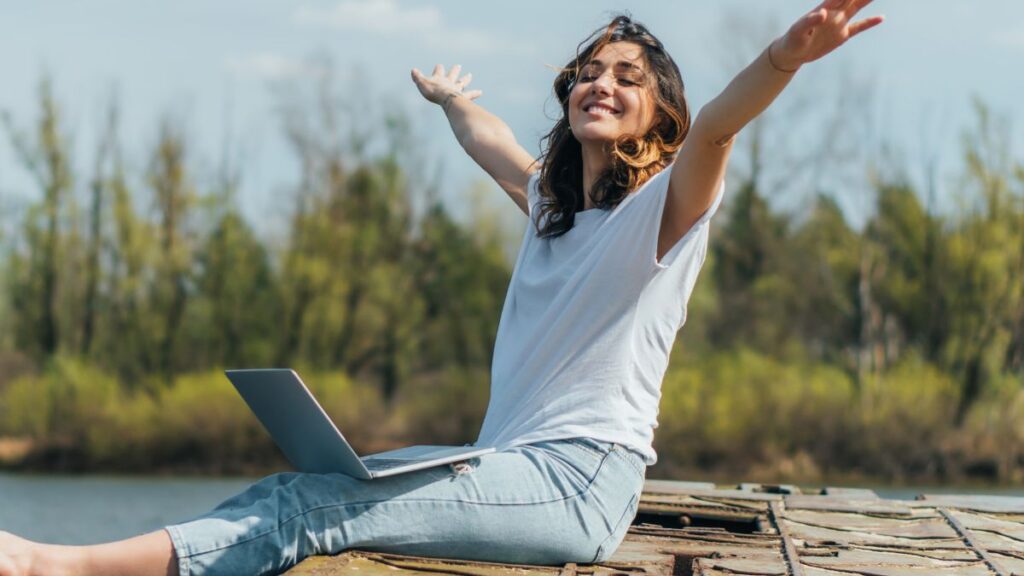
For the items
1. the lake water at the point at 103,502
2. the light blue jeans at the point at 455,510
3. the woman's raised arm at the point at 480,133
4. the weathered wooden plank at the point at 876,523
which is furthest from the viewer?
the lake water at the point at 103,502

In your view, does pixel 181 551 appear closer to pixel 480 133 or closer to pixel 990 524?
pixel 480 133

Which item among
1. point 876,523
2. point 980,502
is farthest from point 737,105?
point 980,502

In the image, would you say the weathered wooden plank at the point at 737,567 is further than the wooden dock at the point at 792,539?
Yes

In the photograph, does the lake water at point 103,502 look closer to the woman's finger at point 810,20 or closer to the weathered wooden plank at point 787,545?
the weathered wooden plank at point 787,545

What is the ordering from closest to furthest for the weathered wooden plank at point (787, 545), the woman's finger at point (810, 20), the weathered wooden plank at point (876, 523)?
the woman's finger at point (810, 20) < the weathered wooden plank at point (787, 545) < the weathered wooden plank at point (876, 523)

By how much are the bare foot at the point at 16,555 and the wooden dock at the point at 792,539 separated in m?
0.53

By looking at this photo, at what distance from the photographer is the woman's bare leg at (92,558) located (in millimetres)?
2904

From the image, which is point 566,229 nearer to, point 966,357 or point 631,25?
point 631,25

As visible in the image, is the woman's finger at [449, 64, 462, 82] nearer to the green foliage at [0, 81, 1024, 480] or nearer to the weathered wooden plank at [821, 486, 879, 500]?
the weathered wooden plank at [821, 486, 879, 500]

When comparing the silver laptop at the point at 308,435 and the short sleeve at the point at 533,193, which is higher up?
the short sleeve at the point at 533,193

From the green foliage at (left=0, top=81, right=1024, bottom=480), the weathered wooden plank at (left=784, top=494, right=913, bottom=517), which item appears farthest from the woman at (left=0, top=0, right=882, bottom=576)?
the green foliage at (left=0, top=81, right=1024, bottom=480)

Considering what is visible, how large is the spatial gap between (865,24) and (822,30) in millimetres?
101

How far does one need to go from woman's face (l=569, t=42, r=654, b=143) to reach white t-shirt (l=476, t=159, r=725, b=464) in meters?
0.24

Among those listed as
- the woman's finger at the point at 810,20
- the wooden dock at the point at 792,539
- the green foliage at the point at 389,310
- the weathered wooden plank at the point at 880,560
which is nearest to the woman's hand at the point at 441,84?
the wooden dock at the point at 792,539
